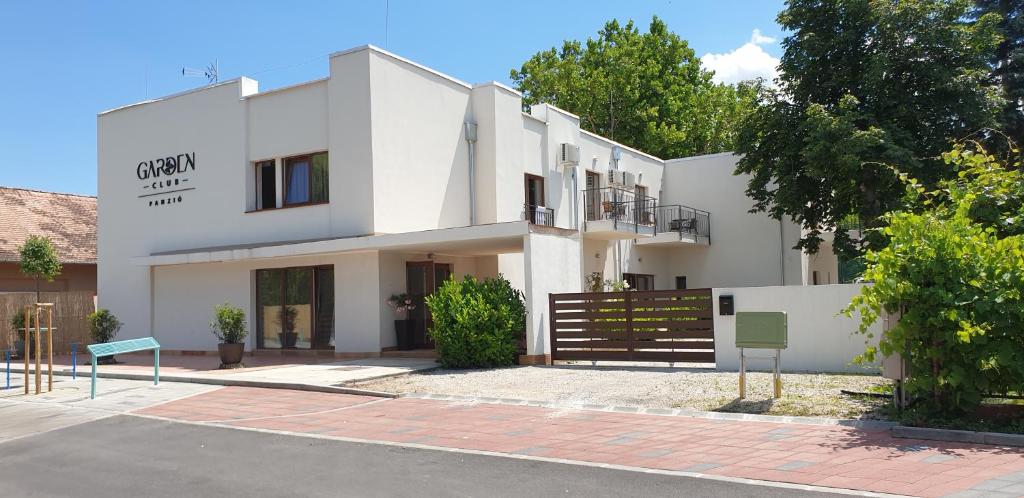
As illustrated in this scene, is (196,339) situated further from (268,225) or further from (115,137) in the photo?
(115,137)

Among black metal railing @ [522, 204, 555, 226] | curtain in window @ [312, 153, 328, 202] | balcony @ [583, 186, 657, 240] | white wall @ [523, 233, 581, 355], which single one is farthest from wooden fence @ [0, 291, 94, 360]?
balcony @ [583, 186, 657, 240]

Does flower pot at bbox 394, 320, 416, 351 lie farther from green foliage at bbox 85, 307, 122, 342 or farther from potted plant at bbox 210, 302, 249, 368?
green foliage at bbox 85, 307, 122, 342

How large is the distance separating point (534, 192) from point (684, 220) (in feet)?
24.0

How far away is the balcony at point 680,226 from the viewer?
26656 millimetres

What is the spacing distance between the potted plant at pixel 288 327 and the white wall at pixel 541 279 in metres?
6.65

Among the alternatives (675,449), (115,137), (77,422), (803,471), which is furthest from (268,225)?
(803,471)

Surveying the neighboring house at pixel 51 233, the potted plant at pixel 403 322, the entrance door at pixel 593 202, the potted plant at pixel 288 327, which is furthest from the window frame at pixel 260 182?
the neighboring house at pixel 51 233

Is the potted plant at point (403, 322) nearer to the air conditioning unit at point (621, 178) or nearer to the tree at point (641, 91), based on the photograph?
the air conditioning unit at point (621, 178)

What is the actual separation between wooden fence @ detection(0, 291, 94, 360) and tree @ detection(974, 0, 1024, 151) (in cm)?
2676

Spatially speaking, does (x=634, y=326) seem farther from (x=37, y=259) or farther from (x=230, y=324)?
(x=37, y=259)

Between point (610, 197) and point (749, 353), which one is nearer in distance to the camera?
point (749, 353)

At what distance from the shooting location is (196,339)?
2098 cm

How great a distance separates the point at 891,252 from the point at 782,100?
53.1 feet

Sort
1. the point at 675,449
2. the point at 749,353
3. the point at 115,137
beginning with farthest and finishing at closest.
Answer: the point at 115,137 < the point at 749,353 < the point at 675,449
